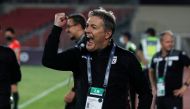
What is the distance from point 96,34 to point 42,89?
1452 cm

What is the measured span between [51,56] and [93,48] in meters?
0.41

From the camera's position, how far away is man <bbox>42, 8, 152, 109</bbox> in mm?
5539

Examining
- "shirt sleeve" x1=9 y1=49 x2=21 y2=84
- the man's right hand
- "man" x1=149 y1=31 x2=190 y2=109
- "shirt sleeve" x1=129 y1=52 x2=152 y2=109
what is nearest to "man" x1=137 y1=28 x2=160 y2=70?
"man" x1=149 y1=31 x2=190 y2=109

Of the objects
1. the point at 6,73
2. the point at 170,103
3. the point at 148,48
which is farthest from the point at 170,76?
the point at 148,48

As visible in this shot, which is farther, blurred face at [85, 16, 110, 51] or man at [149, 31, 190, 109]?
man at [149, 31, 190, 109]

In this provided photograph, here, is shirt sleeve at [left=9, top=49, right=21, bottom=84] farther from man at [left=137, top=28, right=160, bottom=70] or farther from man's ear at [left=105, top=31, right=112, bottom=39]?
man at [left=137, top=28, right=160, bottom=70]

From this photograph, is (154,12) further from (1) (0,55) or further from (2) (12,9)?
(1) (0,55)

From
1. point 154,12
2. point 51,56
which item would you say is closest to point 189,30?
point 154,12

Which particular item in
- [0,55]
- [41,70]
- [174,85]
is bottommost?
[41,70]

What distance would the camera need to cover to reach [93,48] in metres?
5.44

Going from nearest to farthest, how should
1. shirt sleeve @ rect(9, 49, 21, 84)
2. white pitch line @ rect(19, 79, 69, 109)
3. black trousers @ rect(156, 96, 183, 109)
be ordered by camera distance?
shirt sleeve @ rect(9, 49, 21, 84), black trousers @ rect(156, 96, 183, 109), white pitch line @ rect(19, 79, 69, 109)

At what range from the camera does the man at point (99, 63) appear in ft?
18.2

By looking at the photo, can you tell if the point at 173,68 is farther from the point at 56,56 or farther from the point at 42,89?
the point at 42,89

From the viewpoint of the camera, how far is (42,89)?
19875 mm
